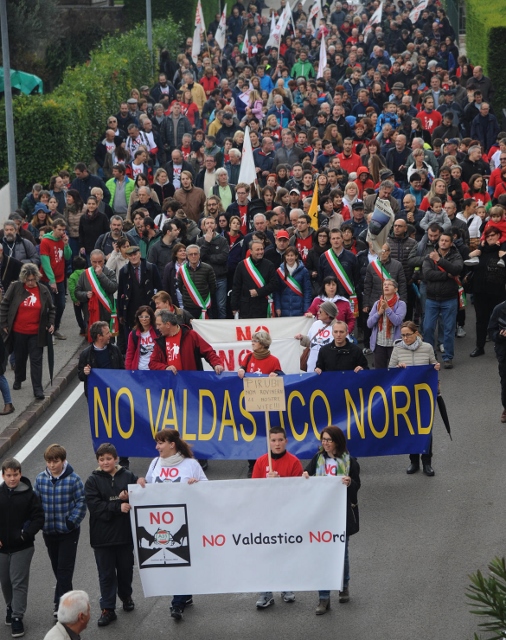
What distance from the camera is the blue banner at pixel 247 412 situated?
12586 mm

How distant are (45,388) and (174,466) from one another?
6.28m

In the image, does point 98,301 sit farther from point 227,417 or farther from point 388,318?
point 227,417

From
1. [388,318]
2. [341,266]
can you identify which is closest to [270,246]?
[341,266]

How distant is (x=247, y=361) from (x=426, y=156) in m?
9.45

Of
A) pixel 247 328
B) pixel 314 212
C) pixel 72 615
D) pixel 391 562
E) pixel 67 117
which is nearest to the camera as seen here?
pixel 72 615

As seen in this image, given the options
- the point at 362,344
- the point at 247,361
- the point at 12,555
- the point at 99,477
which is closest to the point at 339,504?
the point at 99,477

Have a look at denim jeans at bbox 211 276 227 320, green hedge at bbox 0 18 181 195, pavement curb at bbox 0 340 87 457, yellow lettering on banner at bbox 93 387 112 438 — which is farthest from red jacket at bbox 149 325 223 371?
green hedge at bbox 0 18 181 195

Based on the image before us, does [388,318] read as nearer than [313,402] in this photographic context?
No

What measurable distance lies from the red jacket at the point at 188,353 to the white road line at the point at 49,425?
183 centimetres

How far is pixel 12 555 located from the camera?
1000 centimetres

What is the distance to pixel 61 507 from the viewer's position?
32.8 ft

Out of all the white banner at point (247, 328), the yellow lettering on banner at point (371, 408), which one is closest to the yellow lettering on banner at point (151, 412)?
the yellow lettering on banner at point (371, 408)

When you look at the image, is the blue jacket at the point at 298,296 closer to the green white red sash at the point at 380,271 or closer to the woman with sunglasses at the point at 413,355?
the green white red sash at the point at 380,271

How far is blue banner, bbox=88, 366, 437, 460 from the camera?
12.6m
